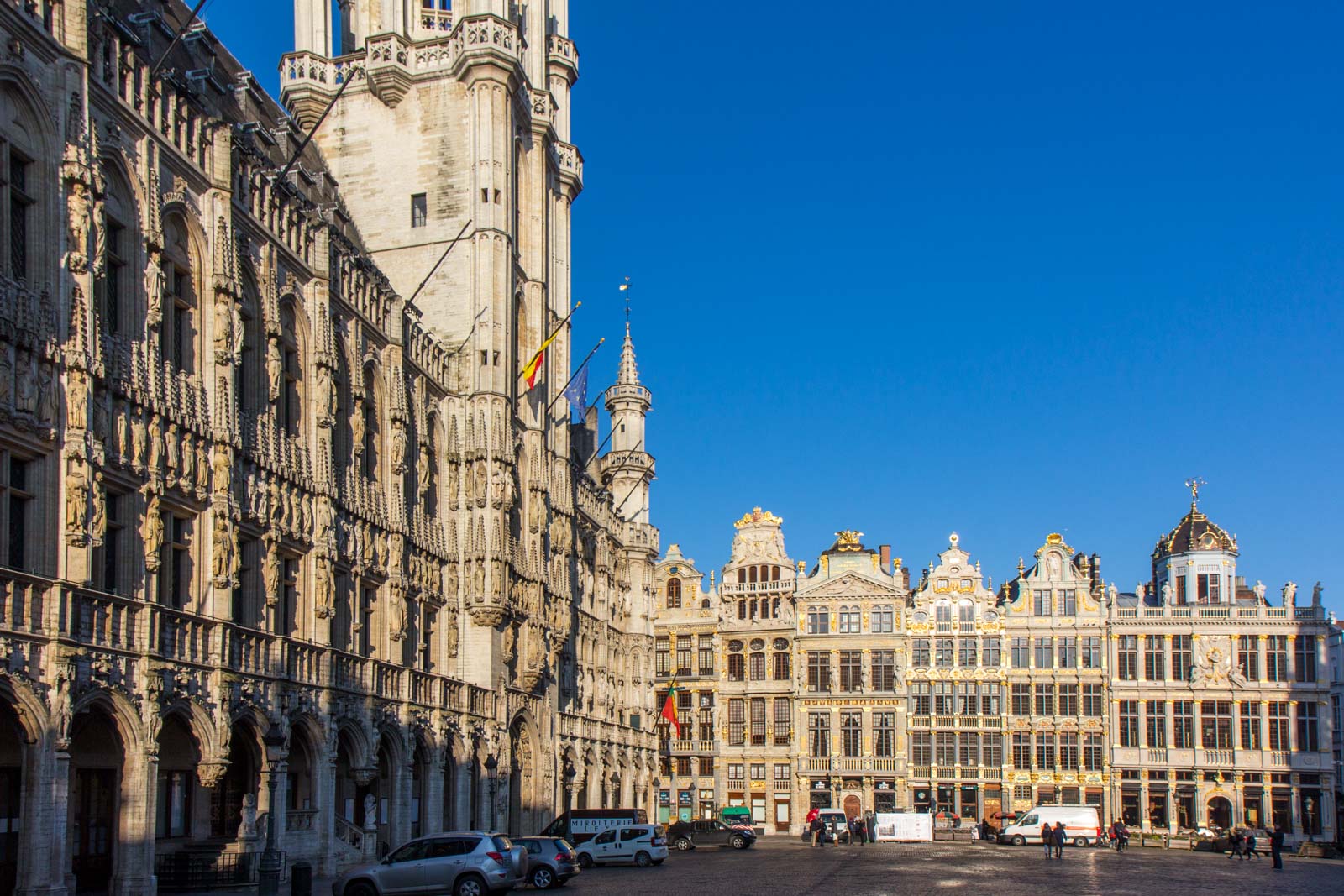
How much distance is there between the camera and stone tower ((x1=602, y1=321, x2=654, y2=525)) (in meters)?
75.8

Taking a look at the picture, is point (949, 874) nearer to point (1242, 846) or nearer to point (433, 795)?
point (433, 795)

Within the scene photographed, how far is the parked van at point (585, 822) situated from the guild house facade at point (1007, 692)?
2963 centimetres

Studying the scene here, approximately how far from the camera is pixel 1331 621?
79.1 metres

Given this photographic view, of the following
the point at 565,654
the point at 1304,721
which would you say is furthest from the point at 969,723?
the point at 565,654

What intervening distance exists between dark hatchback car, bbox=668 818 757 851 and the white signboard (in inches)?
306

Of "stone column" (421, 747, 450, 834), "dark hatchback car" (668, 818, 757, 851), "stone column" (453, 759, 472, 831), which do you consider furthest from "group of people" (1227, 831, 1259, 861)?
"stone column" (421, 747, 450, 834)

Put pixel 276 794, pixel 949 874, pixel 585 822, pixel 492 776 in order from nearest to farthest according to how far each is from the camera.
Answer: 1. pixel 276 794
2. pixel 949 874
3. pixel 492 776
4. pixel 585 822

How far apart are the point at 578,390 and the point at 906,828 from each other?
1044 inches

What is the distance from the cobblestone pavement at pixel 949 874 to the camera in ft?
108

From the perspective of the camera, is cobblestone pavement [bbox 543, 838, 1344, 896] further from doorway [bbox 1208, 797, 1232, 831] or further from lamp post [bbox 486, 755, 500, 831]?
doorway [bbox 1208, 797, 1232, 831]

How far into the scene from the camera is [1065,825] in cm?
6544

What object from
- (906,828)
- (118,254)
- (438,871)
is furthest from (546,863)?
(906,828)

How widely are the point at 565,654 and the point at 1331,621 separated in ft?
148

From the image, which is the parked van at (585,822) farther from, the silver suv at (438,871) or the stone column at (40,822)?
the stone column at (40,822)
